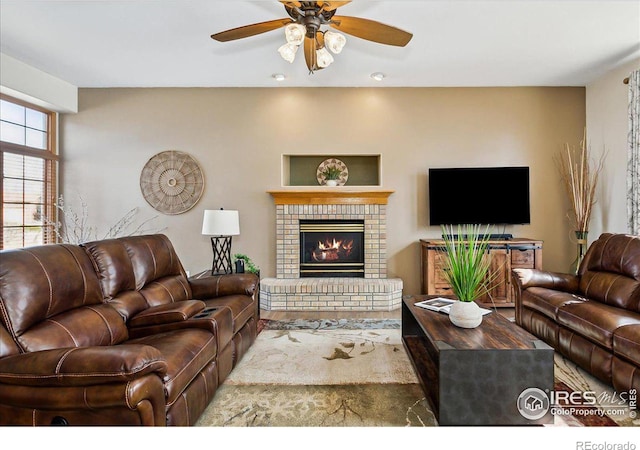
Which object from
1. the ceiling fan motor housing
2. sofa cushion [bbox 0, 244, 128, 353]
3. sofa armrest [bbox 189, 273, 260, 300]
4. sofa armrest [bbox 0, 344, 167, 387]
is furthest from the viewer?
sofa armrest [bbox 189, 273, 260, 300]

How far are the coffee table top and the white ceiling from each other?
2.41 m

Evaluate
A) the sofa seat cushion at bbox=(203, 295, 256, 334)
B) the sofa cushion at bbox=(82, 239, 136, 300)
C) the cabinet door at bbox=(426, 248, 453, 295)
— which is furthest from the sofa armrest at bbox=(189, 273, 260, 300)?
the cabinet door at bbox=(426, 248, 453, 295)

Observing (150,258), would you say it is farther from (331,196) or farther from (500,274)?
(500,274)

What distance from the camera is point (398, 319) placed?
381 centimetres

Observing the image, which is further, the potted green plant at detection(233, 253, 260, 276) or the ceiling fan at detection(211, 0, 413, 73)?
the potted green plant at detection(233, 253, 260, 276)

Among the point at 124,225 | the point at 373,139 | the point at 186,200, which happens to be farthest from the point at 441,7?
the point at 124,225

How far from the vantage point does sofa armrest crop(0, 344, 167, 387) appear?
135 centimetres

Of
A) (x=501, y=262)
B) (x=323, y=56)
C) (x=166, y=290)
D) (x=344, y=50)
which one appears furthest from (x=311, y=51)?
(x=501, y=262)

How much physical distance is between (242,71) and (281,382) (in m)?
3.40

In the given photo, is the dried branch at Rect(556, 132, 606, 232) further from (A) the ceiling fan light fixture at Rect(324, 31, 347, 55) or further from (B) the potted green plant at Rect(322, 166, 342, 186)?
(A) the ceiling fan light fixture at Rect(324, 31, 347, 55)

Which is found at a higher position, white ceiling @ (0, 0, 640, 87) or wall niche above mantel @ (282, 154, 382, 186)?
white ceiling @ (0, 0, 640, 87)
